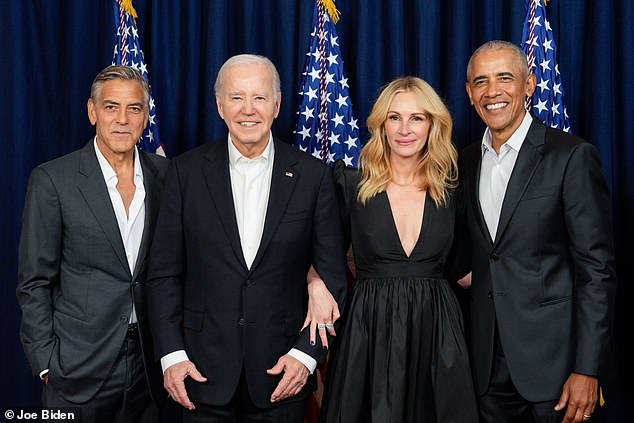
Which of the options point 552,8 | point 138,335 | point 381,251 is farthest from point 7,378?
point 552,8

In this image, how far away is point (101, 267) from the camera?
8.68 feet

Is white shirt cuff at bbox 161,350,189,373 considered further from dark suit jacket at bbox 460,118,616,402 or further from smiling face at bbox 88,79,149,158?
dark suit jacket at bbox 460,118,616,402

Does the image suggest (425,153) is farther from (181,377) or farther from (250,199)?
(181,377)

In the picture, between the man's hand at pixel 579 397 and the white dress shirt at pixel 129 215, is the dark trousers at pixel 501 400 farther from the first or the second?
the white dress shirt at pixel 129 215

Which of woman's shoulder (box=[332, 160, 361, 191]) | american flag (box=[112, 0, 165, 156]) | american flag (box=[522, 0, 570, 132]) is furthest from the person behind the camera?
american flag (box=[112, 0, 165, 156])

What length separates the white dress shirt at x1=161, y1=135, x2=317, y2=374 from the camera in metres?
2.51

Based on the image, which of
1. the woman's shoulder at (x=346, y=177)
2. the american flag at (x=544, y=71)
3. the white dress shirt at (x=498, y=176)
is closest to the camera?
the white dress shirt at (x=498, y=176)

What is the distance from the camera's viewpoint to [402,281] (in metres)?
2.64

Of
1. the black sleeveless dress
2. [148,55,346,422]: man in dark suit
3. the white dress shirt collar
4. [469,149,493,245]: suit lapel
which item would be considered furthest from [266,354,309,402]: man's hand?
the white dress shirt collar

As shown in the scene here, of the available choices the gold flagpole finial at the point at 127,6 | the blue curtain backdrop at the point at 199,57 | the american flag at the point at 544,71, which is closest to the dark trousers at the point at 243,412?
the blue curtain backdrop at the point at 199,57

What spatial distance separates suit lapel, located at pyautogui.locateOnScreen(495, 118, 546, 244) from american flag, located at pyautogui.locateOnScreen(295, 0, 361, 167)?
109 centimetres

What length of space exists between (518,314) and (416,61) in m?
1.57

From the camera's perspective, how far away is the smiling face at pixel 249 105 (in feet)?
8.41

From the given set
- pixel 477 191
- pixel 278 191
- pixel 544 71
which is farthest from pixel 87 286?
pixel 544 71
